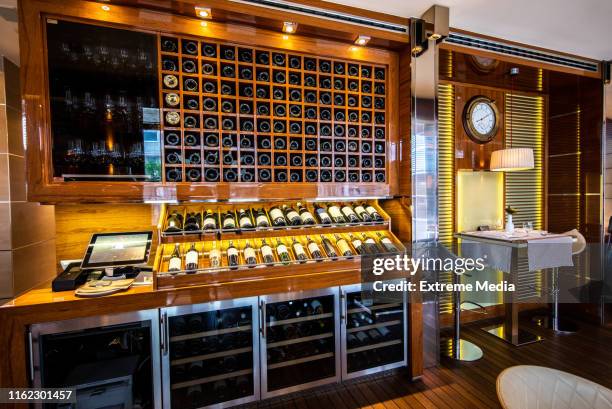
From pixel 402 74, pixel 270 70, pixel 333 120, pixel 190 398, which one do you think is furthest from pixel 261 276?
pixel 402 74

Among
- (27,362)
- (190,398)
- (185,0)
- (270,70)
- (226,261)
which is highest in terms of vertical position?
(185,0)

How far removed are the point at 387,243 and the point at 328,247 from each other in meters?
0.56

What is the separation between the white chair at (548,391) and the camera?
1.22 m

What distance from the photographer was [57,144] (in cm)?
204

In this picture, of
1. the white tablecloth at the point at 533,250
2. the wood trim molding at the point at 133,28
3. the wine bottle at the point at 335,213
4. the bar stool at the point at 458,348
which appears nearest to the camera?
the wood trim molding at the point at 133,28

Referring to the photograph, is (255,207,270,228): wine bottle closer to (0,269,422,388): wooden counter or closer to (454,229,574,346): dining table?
(0,269,422,388): wooden counter

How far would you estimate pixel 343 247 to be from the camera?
257cm

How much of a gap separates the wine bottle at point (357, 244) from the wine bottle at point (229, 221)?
107 centimetres

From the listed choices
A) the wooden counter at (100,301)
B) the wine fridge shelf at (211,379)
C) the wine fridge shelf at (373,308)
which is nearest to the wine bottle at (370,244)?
the wooden counter at (100,301)

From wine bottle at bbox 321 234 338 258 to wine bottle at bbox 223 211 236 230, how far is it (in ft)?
2.60

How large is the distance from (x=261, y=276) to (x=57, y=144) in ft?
5.60

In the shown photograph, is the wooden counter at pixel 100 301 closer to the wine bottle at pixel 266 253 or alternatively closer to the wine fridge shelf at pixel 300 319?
the wine bottle at pixel 266 253

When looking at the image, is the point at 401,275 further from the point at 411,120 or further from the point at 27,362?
the point at 27,362

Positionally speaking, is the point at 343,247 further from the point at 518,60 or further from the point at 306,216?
the point at 518,60
